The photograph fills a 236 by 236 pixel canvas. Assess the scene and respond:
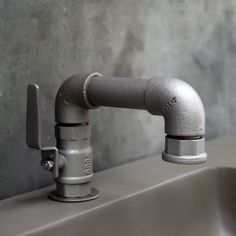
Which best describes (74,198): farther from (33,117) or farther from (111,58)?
(111,58)

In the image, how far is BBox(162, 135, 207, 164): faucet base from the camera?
535 millimetres

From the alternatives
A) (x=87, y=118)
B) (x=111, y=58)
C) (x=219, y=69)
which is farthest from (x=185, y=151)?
(x=219, y=69)

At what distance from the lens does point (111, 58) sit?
2.56 feet

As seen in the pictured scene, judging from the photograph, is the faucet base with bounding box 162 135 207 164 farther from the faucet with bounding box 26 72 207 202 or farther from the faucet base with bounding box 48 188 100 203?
the faucet base with bounding box 48 188 100 203

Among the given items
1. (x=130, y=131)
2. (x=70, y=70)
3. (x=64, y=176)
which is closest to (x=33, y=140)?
(x=64, y=176)

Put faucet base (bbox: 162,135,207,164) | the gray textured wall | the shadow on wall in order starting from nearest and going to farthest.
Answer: faucet base (bbox: 162,135,207,164)
the gray textured wall
the shadow on wall

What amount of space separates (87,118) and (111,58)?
19 cm

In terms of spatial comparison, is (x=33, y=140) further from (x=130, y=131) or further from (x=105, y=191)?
(x=130, y=131)

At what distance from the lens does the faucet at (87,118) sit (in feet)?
1.77

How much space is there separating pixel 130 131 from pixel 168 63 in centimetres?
14

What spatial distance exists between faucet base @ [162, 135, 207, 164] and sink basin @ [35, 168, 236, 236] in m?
0.12

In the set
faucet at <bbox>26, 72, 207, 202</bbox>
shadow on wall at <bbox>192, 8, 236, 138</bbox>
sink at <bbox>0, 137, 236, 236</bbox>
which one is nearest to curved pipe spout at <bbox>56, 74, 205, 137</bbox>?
faucet at <bbox>26, 72, 207, 202</bbox>

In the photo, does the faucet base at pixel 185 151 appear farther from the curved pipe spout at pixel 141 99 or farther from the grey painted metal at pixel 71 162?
the grey painted metal at pixel 71 162

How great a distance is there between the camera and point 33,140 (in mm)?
575
